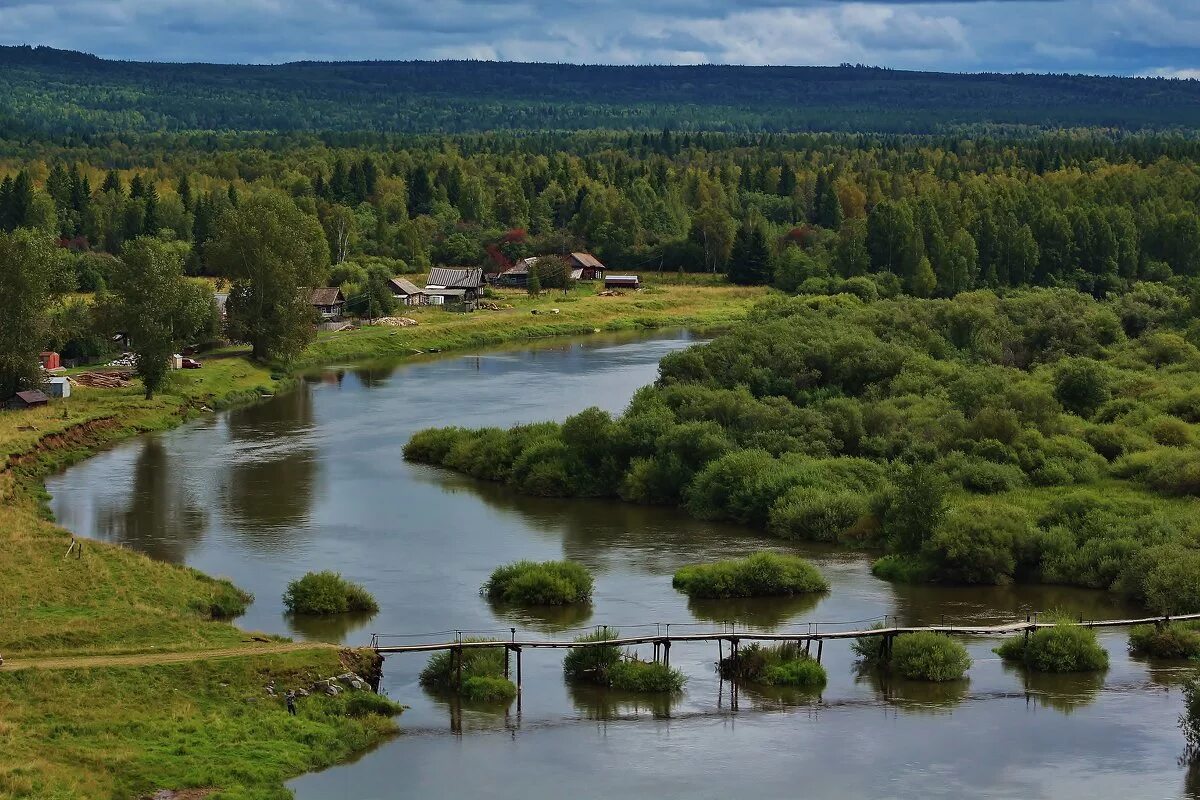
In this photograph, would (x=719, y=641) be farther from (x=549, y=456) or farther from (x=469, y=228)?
(x=469, y=228)

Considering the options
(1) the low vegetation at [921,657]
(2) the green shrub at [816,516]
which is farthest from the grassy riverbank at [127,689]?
(2) the green shrub at [816,516]

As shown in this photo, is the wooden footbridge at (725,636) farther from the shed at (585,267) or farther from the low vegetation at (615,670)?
the shed at (585,267)

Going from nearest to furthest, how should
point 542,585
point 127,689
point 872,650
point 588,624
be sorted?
point 127,689, point 872,650, point 588,624, point 542,585

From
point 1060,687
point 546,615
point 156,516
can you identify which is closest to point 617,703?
point 546,615

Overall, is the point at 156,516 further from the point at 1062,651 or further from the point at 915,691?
the point at 1062,651

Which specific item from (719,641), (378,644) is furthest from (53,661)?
(719,641)

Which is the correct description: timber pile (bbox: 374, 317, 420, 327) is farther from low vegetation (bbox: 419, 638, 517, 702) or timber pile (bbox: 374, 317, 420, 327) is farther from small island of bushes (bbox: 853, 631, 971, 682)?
small island of bushes (bbox: 853, 631, 971, 682)

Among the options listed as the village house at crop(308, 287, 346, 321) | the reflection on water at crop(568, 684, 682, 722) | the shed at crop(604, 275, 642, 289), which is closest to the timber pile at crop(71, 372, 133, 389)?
the village house at crop(308, 287, 346, 321)
